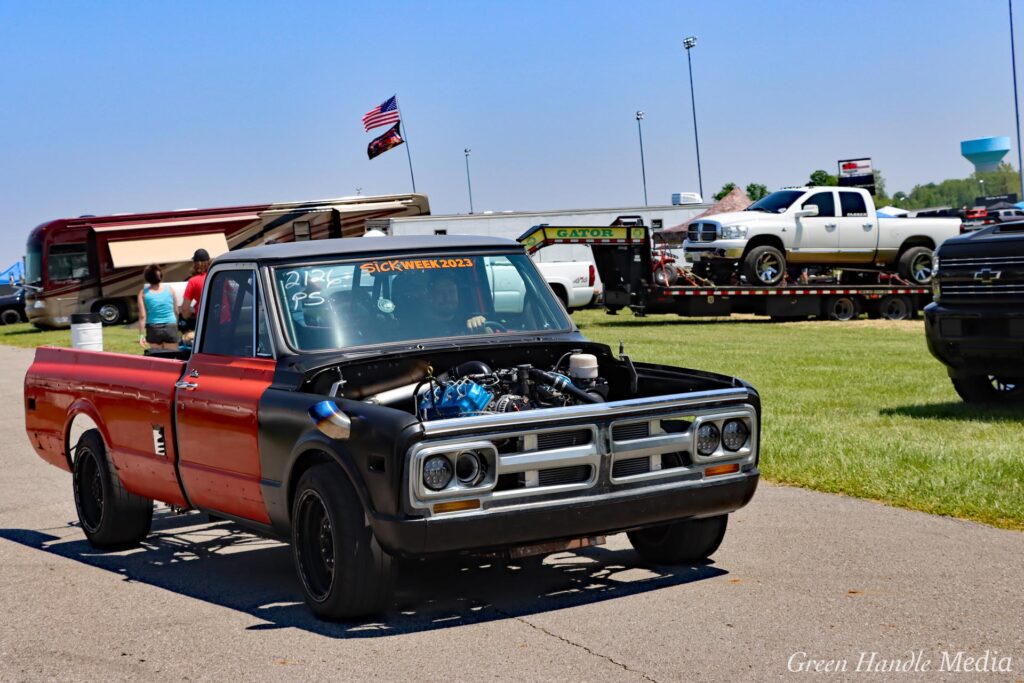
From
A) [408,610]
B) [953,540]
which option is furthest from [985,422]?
[408,610]

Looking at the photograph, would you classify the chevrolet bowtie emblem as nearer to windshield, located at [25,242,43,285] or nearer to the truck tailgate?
the truck tailgate

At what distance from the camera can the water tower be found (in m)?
125

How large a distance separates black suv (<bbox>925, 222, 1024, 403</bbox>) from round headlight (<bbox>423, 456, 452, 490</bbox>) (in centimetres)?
735

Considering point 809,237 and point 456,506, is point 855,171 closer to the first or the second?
point 809,237

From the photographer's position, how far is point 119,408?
306 inches

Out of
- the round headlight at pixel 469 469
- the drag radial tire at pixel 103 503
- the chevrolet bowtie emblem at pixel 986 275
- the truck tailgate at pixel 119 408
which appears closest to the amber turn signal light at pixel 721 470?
the round headlight at pixel 469 469

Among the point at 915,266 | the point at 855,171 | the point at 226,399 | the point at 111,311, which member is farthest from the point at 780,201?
the point at 226,399

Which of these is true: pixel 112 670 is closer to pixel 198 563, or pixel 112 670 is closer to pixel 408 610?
pixel 408 610

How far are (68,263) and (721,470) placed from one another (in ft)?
115

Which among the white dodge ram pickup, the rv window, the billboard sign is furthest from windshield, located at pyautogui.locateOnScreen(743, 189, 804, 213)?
the rv window

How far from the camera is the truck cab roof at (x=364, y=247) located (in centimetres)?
707

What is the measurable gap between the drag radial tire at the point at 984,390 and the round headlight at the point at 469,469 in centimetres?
836

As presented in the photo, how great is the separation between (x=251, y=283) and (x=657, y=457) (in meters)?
2.45

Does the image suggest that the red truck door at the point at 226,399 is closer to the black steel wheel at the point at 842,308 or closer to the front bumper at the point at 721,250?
the front bumper at the point at 721,250
